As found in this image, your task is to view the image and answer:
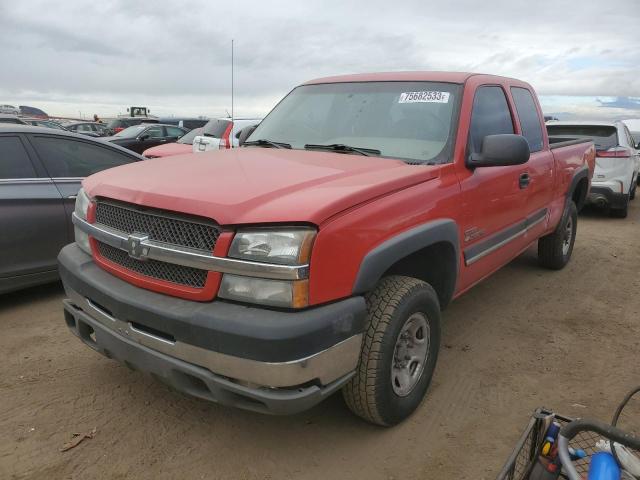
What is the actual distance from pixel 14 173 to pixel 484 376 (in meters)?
4.00

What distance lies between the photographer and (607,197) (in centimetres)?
891

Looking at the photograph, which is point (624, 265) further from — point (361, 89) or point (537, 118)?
point (361, 89)

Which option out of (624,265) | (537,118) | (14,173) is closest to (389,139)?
(537,118)

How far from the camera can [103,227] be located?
2779mm

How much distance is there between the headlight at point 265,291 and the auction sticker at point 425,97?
1859 millimetres

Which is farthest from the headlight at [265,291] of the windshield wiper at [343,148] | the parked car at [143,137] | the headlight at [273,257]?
the parked car at [143,137]

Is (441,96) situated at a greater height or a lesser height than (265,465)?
greater

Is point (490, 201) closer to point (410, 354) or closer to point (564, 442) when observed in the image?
point (410, 354)

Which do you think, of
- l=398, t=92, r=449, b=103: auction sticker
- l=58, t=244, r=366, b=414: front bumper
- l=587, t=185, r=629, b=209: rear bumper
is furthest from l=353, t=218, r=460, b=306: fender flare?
l=587, t=185, r=629, b=209: rear bumper

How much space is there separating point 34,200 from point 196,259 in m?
2.85

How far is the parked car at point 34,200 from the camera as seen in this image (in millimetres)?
4227

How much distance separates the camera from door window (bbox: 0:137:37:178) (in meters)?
4.35

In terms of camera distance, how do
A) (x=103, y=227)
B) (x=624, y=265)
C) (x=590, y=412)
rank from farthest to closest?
1. (x=624, y=265)
2. (x=590, y=412)
3. (x=103, y=227)

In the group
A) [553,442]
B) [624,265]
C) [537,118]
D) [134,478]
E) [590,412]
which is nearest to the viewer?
[553,442]
